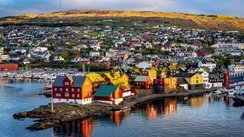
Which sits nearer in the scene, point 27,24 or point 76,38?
point 76,38

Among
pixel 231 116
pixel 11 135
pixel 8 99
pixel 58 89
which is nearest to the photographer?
pixel 11 135

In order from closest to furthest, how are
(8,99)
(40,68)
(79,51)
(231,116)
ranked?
1. (231,116)
2. (8,99)
3. (40,68)
4. (79,51)

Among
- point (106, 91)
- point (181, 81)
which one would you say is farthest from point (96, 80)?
point (181, 81)

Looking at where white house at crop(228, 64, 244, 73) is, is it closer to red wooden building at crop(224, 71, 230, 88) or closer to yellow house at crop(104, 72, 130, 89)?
red wooden building at crop(224, 71, 230, 88)

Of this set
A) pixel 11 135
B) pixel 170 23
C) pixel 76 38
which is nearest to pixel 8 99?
pixel 11 135

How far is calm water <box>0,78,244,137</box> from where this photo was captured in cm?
1511

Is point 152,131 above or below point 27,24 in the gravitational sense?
below

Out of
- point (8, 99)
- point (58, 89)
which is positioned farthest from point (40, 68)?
point (58, 89)

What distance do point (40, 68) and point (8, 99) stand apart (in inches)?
745

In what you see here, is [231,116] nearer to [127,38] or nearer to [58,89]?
[58,89]

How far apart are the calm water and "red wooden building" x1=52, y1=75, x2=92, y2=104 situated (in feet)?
4.88

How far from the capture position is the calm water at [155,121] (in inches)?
595

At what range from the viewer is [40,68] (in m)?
41.5

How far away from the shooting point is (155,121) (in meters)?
17.1
